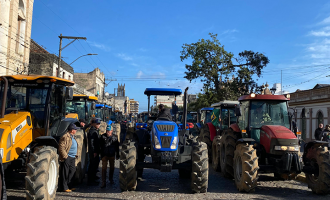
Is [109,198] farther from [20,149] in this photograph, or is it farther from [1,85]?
[1,85]

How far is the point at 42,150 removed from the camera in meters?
5.75

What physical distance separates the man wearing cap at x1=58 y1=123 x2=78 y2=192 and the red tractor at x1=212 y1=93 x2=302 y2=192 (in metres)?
4.17

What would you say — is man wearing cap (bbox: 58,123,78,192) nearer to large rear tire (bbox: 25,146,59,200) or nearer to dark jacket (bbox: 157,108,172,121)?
large rear tire (bbox: 25,146,59,200)

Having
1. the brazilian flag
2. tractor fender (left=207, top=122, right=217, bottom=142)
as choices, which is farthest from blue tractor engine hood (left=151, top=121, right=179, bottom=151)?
the brazilian flag

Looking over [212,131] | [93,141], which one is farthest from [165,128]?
[212,131]

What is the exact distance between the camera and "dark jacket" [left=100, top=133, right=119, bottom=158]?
7863mm

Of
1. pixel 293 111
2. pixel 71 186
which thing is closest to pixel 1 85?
pixel 71 186

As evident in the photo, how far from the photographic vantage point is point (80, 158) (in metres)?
7.99

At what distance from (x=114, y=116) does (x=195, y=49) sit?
9429 mm

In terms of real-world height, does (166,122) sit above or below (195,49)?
below

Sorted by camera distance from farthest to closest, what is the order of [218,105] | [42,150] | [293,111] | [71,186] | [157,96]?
[218,105]
[157,96]
[293,111]
[71,186]
[42,150]

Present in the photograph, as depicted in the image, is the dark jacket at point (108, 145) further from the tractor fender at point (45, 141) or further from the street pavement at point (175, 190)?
the tractor fender at point (45, 141)

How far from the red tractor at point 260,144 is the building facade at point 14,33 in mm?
15016

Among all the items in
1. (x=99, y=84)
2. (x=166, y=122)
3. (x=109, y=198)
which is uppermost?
(x=99, y=84)
